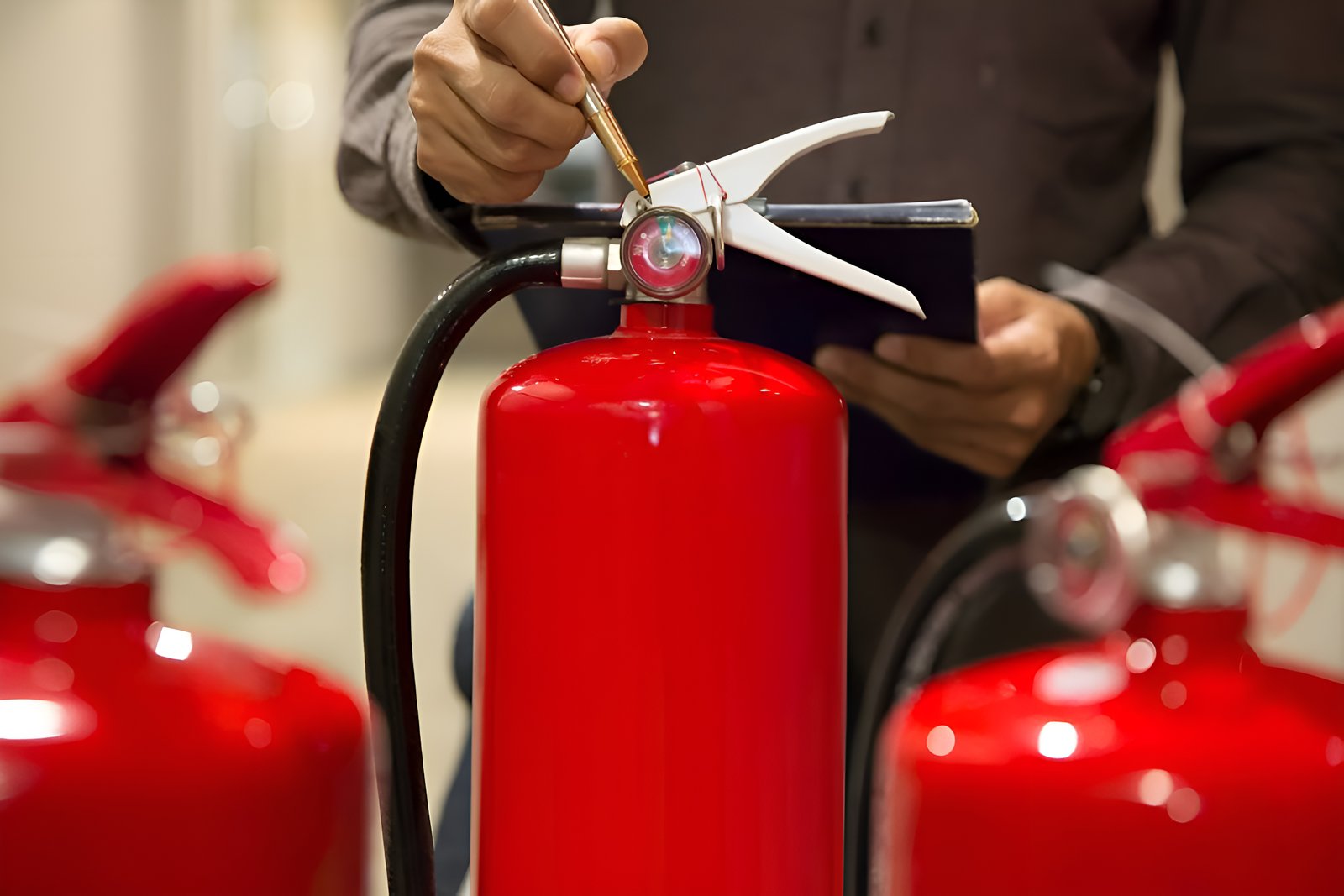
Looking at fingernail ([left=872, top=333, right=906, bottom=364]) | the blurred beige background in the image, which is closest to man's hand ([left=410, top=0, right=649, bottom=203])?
fingernail ([left=872, top=333, right=906, bottom=364])

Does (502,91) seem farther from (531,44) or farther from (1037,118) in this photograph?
(1037,118)

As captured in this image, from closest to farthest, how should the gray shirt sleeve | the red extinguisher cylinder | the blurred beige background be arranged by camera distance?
the red extinguisher cylinder
the gray shirt sleeve
the blurred beige background

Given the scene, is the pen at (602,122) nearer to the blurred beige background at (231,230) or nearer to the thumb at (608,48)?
the thumb at (608,48)

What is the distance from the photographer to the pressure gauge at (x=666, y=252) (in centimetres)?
31

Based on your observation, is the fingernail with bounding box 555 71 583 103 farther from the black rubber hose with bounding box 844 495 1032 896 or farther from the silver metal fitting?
the black rubber hose with bounding box 844 495 1032 896

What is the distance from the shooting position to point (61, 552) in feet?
1.07

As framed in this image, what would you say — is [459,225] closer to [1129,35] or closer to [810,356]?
[810,356]

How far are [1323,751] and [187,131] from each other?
958mm

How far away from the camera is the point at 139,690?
31cm

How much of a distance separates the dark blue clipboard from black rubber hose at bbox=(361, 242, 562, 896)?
0.06ft

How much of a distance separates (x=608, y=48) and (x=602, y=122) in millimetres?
29

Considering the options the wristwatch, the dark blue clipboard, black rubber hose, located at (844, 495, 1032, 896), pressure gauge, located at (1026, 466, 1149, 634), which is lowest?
black rubber hose, located at (844, 495, 1032, 896)

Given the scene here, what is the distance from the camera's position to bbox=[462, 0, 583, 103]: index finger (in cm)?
32

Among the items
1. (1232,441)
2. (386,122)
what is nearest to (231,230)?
(386,122)
